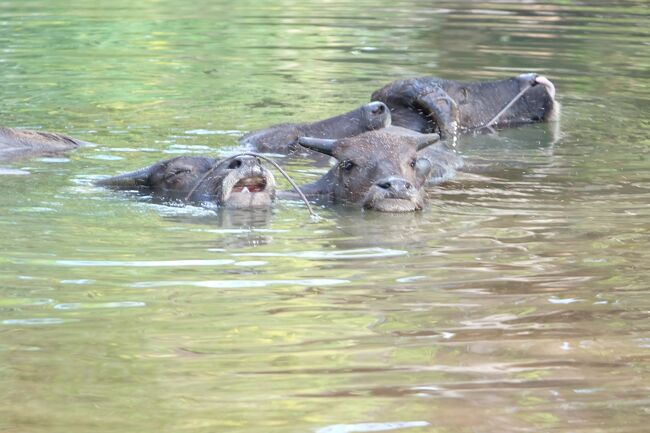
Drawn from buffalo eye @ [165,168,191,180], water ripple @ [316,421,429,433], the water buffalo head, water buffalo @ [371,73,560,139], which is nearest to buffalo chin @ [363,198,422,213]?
the water buffalo head

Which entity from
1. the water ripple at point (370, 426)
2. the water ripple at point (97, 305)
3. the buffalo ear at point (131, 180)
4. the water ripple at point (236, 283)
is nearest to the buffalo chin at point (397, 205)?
the buffalo ear at point (131, 180)

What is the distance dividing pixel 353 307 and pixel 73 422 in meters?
1.87

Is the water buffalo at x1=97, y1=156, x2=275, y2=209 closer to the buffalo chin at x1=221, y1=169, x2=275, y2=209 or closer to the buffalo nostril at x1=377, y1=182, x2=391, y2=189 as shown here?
the buffalo chin at x1=221, y1=169, x2=275, y2=209

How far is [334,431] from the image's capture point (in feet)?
15.0

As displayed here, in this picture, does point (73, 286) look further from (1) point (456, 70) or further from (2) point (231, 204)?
(1) point (456, 70)

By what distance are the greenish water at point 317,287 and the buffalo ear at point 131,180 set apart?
6.7 inches

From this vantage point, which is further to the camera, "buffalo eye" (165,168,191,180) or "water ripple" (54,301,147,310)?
"buffalo eye" (165,168,191,180)

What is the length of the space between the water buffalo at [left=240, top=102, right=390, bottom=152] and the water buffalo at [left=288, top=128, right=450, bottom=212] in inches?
63.0

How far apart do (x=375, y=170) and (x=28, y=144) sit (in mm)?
3296

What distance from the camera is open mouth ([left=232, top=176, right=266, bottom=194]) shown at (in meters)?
9.11

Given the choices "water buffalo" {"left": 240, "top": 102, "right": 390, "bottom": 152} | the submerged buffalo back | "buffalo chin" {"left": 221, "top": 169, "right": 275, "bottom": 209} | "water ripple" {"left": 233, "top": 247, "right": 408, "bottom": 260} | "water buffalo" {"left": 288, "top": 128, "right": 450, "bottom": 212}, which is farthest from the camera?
the submerged buffalo back

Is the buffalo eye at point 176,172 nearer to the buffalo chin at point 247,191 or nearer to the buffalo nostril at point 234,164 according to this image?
the buffalo nostril at point 234,164

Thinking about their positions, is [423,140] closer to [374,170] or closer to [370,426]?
[374,170]

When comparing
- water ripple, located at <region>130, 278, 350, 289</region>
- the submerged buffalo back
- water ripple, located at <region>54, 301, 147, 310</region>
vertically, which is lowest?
the submerged buffalo back
